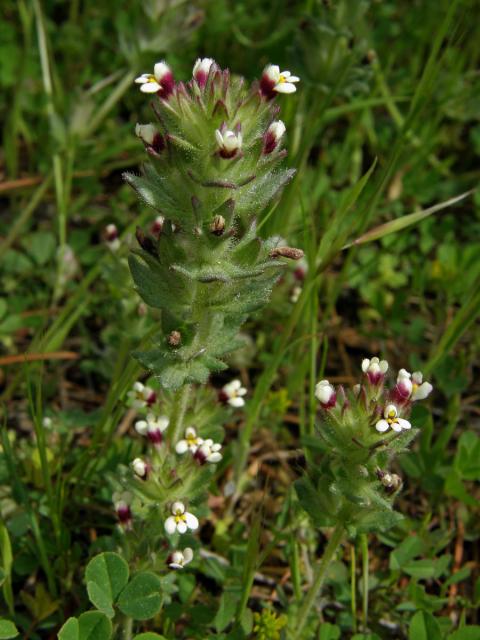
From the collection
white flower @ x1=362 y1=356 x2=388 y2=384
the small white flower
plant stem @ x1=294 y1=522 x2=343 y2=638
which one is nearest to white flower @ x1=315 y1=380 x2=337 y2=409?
white flower @ x1=362 y1=356 x2=388 y2=384

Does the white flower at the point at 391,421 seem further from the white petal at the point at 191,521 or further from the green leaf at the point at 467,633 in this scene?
the green leaf at the point at 467,633

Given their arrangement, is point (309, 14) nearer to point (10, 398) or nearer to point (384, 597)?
point (10, 398)

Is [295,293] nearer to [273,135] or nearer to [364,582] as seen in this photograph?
[364,582]

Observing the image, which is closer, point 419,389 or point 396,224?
point 419,389

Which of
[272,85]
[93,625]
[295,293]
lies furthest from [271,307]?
[93,625]

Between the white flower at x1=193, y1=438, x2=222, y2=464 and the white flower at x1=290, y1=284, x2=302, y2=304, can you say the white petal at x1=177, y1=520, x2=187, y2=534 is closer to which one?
the white flower at x1=193, y1=438, x2=222, y2=464

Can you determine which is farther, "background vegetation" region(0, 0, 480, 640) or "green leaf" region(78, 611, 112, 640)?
"background vegetation" region(0, 0, 480, 640)
